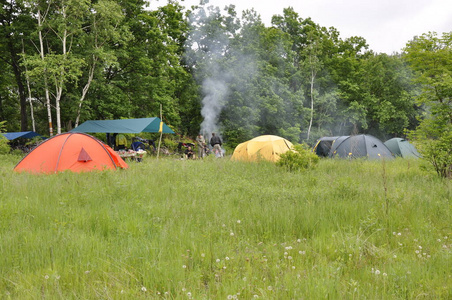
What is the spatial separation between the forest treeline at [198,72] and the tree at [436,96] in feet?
0.18

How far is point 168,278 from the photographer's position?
2436 mm

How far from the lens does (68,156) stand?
26.1 ft

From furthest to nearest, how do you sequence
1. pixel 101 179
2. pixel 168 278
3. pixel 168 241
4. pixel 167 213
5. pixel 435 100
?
pixel 435 100 → pixel 101 179 → pixel 167 213 → pixel 168 241 → pixel 168 278

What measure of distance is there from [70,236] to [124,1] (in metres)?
21.5

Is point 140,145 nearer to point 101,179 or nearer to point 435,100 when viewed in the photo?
point 101,179

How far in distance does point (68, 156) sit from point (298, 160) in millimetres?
6595

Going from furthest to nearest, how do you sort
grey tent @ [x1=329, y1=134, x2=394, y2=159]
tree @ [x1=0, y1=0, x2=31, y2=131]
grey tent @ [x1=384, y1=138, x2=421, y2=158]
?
1. tree @ [x1=0, y1=0, x2=31, y2=131]
2. grey tent @ [x1=384, y1=138, x2=421, y2=158]
3. grey tent @ [x1=329, y1=134, x2=394, y2=159]

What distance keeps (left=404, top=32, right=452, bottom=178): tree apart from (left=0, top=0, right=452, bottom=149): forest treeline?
5 centimetres

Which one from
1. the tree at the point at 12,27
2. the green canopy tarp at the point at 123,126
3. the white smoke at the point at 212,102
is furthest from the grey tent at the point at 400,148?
the tree at the point at 12,27

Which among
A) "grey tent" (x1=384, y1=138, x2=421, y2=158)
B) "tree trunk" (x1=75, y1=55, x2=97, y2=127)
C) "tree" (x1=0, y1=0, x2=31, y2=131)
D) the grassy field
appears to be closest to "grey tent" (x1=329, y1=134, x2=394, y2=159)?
"grey tent" (x1=384, y1=138, x2=421, y2=158)

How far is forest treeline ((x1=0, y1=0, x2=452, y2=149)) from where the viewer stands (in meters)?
16.2

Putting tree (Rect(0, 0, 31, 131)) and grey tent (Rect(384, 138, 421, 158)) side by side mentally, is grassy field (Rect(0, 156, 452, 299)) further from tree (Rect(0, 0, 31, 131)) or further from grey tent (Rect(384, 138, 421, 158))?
tree (Rect(0, 0, 31, 131))

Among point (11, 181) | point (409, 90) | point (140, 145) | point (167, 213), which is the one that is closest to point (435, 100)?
point (167, 213)

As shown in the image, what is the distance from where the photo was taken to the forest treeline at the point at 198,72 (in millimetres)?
16234
